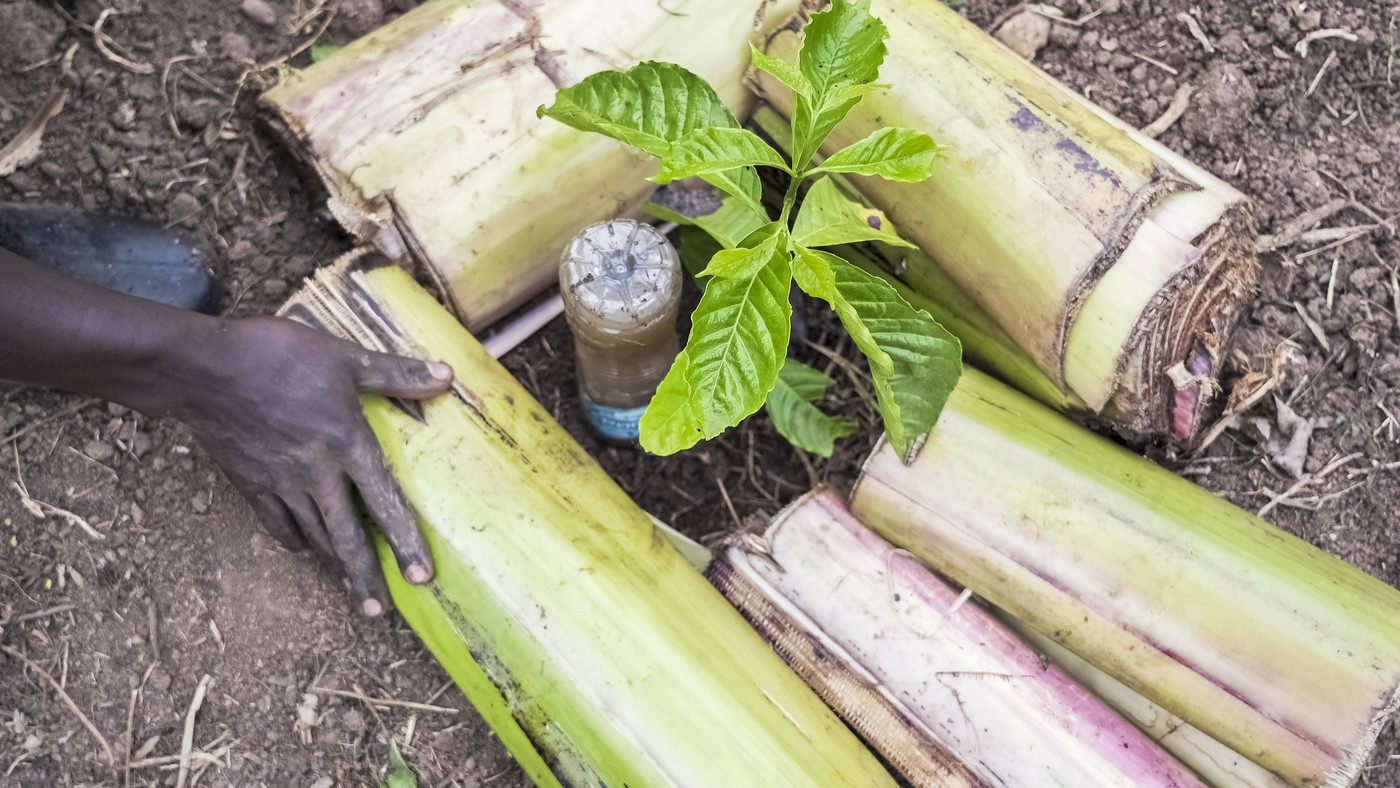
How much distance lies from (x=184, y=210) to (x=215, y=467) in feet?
1.76

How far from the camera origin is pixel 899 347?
124 cm

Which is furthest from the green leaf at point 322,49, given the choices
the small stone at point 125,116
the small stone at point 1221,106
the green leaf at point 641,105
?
the small stone at point 1221,106

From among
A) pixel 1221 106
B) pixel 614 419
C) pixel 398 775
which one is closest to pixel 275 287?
pixel 614 419

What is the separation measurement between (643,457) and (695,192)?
1.92ft

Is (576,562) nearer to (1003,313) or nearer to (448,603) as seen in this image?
(448,603)

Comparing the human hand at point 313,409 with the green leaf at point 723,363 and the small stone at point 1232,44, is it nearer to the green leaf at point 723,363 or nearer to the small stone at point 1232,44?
the green leaf at point 723,363

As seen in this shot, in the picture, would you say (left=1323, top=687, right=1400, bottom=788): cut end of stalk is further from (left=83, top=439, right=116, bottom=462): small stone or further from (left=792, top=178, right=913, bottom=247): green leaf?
(left=83, top=439, right=116, bottom=462): small stone

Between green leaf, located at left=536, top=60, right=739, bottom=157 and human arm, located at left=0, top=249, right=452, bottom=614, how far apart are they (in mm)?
517

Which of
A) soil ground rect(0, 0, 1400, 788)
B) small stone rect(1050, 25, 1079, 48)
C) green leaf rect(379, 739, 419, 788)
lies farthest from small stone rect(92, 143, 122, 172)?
small stone rect(1050, 25, 1079, 48)

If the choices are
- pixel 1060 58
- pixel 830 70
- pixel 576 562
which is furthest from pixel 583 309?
pixel 1060 58

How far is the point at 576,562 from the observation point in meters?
1.34

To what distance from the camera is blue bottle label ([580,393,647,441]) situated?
1770 mm

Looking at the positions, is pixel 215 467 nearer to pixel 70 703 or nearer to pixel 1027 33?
pixel 70 703

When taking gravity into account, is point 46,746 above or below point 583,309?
below
